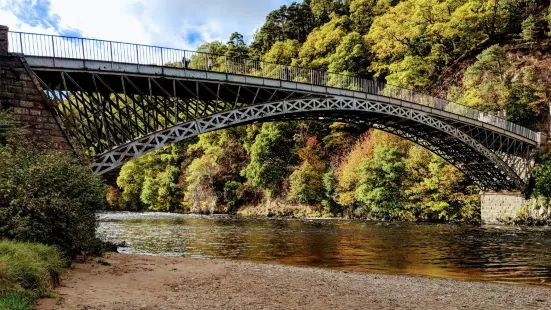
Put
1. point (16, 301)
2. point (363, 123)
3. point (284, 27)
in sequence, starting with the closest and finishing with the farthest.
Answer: point (16, 301)
point (363, 123)
point (284, 27)

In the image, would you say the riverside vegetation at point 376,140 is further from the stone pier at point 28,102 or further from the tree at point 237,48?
the stone pier at point 28,102

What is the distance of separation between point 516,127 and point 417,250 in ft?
83.9

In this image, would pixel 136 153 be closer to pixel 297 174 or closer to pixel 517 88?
pixel 297 174

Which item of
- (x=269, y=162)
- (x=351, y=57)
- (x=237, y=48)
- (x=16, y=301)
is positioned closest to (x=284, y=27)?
(x=237, y=48)

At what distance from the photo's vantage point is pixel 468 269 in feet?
49.8

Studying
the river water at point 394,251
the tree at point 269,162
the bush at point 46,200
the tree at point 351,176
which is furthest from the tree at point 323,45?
the bush at point 46,200

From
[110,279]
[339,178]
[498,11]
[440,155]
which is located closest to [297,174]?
[339,178]

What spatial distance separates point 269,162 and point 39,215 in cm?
4600

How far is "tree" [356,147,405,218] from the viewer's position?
135 ft

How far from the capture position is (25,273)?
762 cm

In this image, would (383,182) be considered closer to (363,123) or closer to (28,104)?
(363,123)

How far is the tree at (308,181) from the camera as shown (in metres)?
50.8

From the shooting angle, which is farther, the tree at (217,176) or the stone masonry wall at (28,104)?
the tree at (217,176)

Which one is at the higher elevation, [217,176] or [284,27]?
[284,27]
